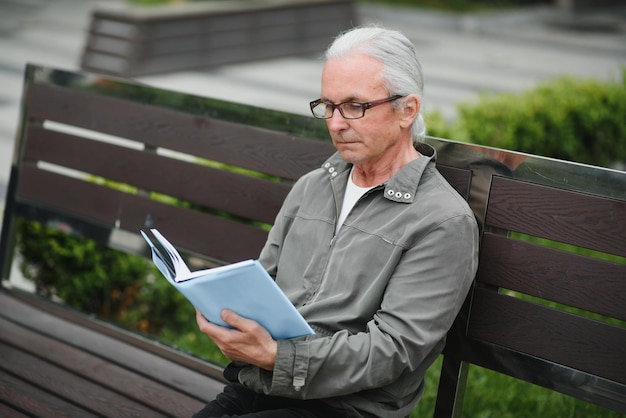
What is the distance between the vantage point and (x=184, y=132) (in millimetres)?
3402

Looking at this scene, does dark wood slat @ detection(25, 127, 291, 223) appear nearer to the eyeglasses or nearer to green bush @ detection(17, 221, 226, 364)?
green bush @ detection(17, 221, 226, 364)

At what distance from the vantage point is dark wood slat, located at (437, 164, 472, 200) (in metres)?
2.65

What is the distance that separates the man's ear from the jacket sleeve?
0.31 m

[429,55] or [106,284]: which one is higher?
A: [429,55]

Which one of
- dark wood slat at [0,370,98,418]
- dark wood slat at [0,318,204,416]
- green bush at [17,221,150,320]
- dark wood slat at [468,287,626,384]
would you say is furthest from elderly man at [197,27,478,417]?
green bush at [17,221,150,320]

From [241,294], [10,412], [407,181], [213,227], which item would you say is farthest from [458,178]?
[10,412]

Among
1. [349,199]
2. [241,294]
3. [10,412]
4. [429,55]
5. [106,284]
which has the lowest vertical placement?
[106,284]

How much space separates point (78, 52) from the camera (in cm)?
1269

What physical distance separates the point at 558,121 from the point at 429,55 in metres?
7.57

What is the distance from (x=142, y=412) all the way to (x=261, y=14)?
35.7 ft

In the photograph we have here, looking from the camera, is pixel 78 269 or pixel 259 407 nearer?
pixel 259 407

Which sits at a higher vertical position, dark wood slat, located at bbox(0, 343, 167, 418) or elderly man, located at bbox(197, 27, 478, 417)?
elderly man, located at bbox(197, 27, 478, 417)

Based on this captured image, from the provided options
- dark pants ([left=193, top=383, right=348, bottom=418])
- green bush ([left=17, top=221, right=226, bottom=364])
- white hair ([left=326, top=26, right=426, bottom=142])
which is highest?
white hair ([left=326, top=26, right=426, bottom=142])

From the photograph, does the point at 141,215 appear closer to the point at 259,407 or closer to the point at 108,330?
the point at 108,330
